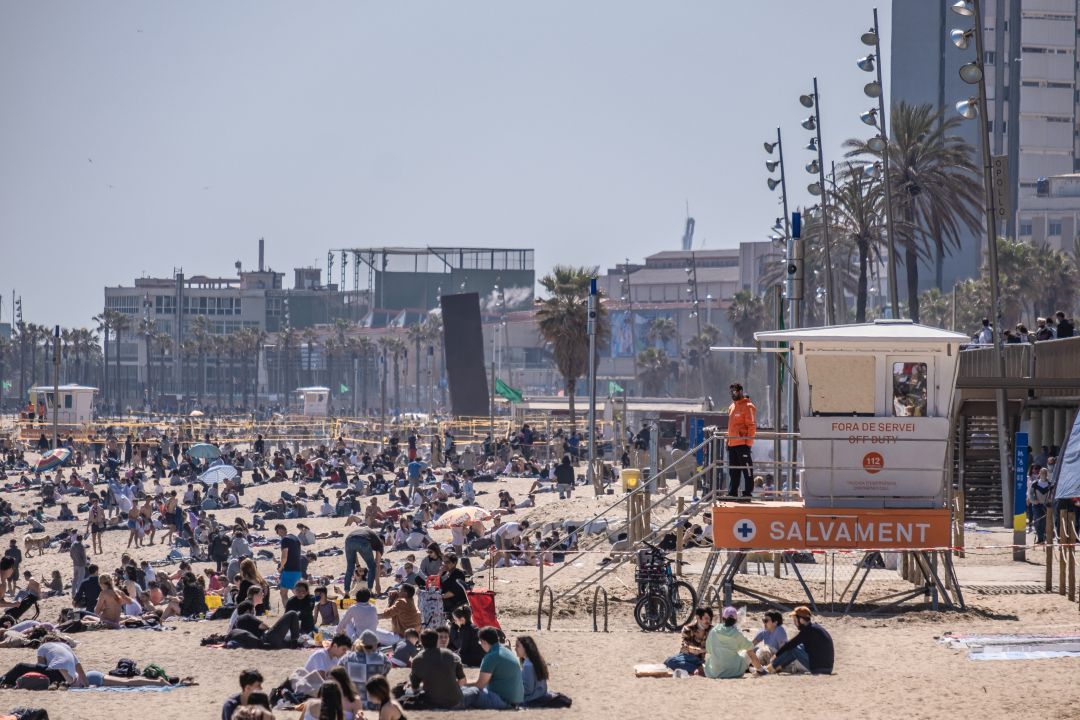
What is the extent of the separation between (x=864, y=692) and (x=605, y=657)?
10.3ft

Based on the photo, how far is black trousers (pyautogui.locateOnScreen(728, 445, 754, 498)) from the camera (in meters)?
18.8

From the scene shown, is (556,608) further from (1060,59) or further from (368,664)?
(1060,59)

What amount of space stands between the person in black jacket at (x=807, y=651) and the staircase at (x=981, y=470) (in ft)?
51.5

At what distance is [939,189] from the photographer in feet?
149

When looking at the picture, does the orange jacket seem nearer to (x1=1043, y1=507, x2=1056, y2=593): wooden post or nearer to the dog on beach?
(x1=1043, y1=507, x2=1056, y2=593): wooden post

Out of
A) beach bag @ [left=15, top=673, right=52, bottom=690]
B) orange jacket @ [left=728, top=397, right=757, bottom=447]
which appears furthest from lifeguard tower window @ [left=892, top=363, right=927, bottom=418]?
beach bag @ [left=15, top=673, right=52, bottom=690]

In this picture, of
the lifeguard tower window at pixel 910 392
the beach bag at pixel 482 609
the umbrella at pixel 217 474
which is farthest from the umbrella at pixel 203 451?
the lifeguard tower window at pixel 910 392

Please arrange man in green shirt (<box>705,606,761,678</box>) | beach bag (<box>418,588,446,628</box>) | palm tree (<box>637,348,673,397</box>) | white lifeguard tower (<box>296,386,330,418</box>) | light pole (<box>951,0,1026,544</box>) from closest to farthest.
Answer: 1. man in green shirt (<box>705,606,761,678</box>)
2. beach bag (<box>418,588,446,628</box>)
3. light pole (<box>951,0,1026,544</box>)
4. white lifeguard tower (<box>296,386,330,418</box>)
5. palm tree (<box>637,348,673,397</box>)

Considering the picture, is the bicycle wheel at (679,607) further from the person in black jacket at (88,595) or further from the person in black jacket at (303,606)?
the person in black jacket at (88,595)

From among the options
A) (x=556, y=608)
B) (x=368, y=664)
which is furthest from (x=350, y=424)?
(x=368, y=664)

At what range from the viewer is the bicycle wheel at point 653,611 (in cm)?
1777

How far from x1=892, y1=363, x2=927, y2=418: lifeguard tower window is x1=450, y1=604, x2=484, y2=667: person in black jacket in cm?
594

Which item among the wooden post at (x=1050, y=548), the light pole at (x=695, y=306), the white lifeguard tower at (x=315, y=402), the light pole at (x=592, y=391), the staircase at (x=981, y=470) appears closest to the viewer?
the wooden post at (x=1050, y=548)

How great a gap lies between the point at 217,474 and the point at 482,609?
27656mm
